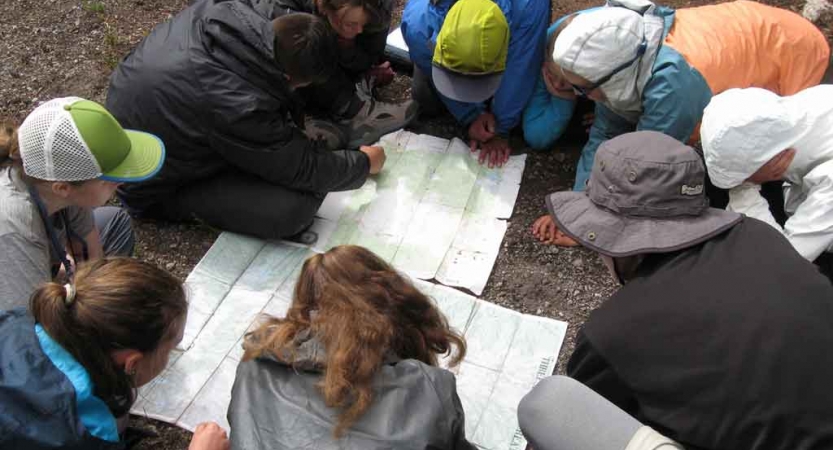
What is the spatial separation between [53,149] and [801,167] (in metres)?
2.23

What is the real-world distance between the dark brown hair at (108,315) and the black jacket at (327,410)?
0.90 feet

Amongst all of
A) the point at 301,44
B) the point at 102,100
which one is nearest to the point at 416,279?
the point at 301,44

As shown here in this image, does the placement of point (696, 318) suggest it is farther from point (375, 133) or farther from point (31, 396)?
point (375, 133)

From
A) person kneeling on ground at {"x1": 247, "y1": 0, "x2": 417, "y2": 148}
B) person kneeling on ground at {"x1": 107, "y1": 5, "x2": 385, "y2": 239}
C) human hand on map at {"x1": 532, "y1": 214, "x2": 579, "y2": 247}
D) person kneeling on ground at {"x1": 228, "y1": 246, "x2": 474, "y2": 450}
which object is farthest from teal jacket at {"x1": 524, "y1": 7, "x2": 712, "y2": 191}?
person kneeling on ground at {"x1": 228, "y1": 246, "x2": 474, "y2": 450}

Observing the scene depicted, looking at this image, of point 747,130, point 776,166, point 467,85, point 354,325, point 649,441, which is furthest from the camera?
point 467,85

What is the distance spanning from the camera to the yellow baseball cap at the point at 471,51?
2.53m

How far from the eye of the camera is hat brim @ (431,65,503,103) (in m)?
2.66

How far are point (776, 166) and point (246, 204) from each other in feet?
6.02

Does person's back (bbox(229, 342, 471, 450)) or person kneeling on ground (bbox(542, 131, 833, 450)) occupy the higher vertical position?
person kneeling on ground (bbox(542, 131, 833, 450))

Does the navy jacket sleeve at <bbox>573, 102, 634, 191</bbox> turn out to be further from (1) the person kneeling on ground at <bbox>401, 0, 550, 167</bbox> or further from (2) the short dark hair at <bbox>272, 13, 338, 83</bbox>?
(2) the short dark hair at <bbox>272, 13, 338, 83</bbox>

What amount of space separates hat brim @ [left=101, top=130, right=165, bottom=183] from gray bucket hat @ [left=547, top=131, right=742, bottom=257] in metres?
1.30

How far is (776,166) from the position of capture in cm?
212

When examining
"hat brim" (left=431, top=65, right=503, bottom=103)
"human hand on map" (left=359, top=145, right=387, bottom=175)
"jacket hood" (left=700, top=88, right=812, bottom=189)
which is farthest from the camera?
"human hand on map" (left=359, top=145, right=387, bottom=175)

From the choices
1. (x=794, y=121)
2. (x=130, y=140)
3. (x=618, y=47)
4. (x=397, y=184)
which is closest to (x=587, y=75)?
(x=618, y=47)
